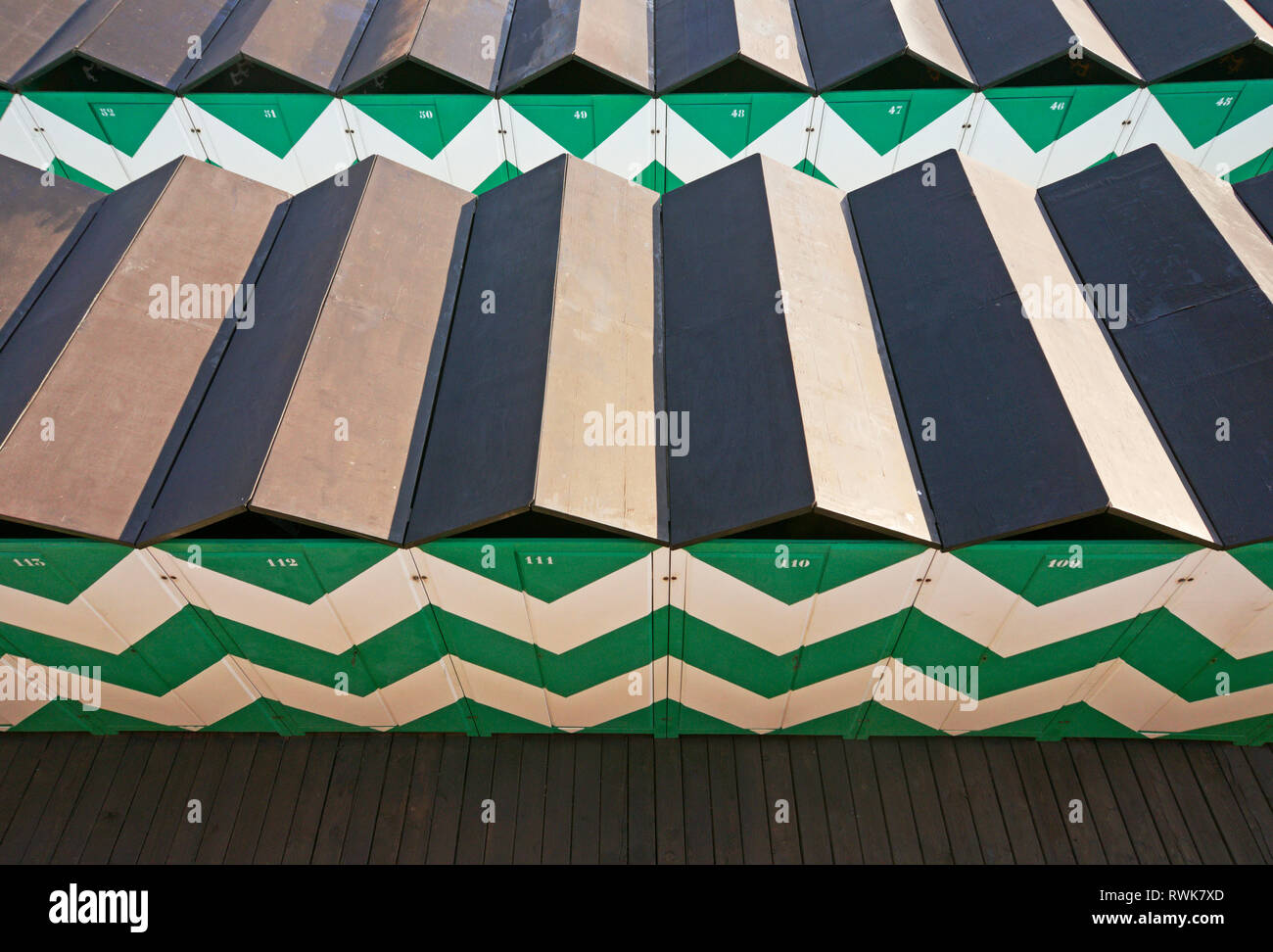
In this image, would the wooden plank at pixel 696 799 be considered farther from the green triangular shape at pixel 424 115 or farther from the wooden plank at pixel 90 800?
the green triangular shape at pixel 424 115

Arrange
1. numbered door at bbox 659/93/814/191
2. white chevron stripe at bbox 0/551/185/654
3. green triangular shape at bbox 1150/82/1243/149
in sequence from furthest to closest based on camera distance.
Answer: numbered door at bbox 659/93/814/191 < green triangular shape at bbox 1150/82/1243/149 < white chevron stripe at bbox 0/551/185/654

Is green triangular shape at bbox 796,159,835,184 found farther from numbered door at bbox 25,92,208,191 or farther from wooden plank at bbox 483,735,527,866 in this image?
wooden plank at bbox 483,735,527,866

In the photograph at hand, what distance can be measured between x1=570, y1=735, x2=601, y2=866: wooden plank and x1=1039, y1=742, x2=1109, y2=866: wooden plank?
292 cm

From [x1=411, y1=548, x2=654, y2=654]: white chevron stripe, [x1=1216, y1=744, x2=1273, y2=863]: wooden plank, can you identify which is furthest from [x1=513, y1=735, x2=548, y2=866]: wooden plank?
[x1=1216, y1=744, x2=1273, y2=863]: wooden plank

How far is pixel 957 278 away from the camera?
17.7ft

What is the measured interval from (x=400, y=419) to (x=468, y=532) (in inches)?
35.7

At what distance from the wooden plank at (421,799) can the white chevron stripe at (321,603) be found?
119 centimetres

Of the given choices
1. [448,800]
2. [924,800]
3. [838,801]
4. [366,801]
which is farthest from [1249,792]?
[366,801]

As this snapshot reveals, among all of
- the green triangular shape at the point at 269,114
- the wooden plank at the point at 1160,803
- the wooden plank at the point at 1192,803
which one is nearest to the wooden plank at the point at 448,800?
the wooden plank at the point at 1160,803

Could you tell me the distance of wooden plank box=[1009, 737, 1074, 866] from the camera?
5.35 metres

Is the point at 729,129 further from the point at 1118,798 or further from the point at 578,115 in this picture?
the point at 1118,798

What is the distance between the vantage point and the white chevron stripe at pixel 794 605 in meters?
4.52

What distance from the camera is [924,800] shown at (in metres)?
5.56

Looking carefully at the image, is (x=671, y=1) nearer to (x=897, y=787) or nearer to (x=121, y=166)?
(x=121, y=166)
